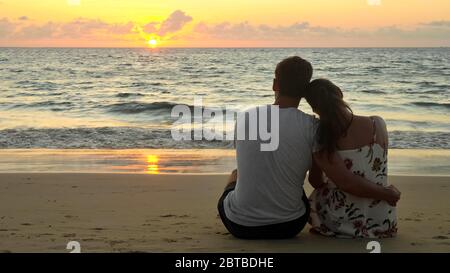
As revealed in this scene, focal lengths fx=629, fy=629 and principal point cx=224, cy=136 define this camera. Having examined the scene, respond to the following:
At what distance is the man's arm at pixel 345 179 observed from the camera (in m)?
3.93

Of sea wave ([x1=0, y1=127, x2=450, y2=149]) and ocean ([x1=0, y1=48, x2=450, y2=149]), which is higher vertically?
sea wave ([x1=0, y1=127, x2=450, y2=149])

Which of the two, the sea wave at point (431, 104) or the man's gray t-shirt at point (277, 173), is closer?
the man's gray t-shirt at point (277, 173)

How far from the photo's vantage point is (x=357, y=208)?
413 centimetres

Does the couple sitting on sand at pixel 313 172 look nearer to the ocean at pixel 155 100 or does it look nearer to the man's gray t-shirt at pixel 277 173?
the man's gray t-shirt at pixel 277 173

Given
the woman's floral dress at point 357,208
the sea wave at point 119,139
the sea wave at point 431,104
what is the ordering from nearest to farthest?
1. the woman's floral dress at point 357,208
2. the sea wave at point 119,139
3. the sea wave at point 431,104

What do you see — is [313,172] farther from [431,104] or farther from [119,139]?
[431,104]

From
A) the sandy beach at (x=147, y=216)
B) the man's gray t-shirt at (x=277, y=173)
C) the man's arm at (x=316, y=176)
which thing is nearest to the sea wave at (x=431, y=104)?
the sandy beach at (x=147, y=216)

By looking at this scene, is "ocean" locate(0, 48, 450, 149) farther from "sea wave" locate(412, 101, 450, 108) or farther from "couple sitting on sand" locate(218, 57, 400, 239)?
"couple sitting on sand" locate(218, 57, 400, 239)

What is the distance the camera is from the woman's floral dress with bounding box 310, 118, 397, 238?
4.04 m

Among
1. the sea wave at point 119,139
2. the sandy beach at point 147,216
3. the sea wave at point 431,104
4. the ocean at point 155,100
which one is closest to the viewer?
the sandy beach at point 147,216

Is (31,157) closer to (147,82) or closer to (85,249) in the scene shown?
(85,249)

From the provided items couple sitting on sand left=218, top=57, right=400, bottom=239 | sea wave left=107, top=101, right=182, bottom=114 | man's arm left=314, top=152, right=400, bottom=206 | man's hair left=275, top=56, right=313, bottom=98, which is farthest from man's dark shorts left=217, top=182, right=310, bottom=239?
sea wave left=107, top=101, right=182, bottom=114

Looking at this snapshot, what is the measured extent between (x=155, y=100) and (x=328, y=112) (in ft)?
68.2
